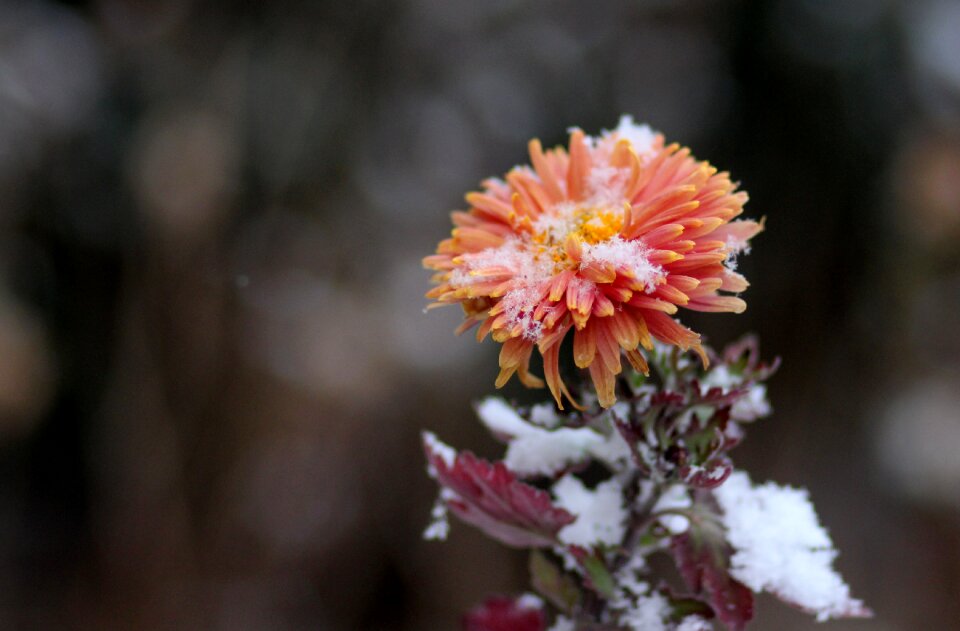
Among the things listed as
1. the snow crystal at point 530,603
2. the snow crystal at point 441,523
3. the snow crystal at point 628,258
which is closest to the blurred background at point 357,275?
the snow crystal at point 530,603

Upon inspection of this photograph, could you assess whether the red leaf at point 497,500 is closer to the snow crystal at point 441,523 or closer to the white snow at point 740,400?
the snow crystal at point 441,523

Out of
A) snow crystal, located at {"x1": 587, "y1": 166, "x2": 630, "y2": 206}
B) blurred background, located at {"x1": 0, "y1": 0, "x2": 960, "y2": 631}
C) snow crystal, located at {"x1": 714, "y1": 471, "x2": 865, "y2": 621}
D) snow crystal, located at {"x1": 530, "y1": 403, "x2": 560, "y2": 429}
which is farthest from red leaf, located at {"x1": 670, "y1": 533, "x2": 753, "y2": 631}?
blurred background, located at {"x1": 0, "y1": 0, "x2": 960, "y2": 631}

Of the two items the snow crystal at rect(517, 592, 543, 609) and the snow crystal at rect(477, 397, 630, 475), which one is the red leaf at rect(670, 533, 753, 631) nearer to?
the snow crystal at rect(477, 397, 630, 475)

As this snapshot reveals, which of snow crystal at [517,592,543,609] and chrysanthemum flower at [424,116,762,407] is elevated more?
chrysanthemum flower at [424,116,762,407]

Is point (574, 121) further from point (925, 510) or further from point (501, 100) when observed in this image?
point (925, 510)

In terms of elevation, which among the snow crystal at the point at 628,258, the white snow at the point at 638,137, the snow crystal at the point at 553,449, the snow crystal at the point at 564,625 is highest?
the white snow at the point at 638,137

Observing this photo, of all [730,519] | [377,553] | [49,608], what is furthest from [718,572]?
[49,608]

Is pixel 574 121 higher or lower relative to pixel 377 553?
higher
